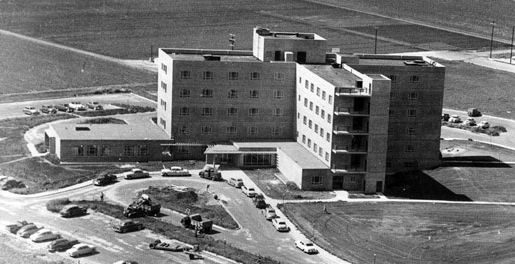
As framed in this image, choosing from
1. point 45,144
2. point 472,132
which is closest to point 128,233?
point 45,144

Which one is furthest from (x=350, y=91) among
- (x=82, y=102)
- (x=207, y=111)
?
(x=82, y=102)

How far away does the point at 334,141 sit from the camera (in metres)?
114

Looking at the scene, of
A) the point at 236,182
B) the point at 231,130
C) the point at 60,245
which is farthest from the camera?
the point at 231,130

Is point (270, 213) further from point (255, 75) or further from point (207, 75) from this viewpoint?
point (207, 75)

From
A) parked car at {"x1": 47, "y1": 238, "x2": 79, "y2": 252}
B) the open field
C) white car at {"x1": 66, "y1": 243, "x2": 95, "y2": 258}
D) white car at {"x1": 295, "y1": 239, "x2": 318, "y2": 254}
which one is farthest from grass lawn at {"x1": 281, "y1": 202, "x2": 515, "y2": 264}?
the open field

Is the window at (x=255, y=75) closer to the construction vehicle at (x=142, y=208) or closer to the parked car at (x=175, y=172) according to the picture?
the parked car at (x=175, y=172)

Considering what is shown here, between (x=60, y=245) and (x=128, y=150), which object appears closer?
(x=60, y=245)

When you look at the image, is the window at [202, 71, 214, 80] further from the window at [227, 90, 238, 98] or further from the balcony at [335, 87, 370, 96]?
the balcony at [335, 87, 370, 96]

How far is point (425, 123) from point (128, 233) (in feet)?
151

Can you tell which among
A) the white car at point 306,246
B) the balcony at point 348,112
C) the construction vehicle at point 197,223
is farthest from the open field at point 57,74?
the white car at point 306,246

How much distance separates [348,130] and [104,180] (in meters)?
27.3

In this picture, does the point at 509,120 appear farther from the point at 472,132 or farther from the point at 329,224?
the point at 329,224

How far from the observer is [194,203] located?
106 m

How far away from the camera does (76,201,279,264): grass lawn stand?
88.4 meters
